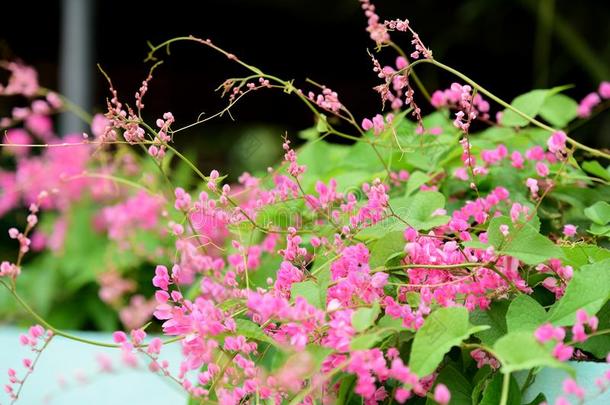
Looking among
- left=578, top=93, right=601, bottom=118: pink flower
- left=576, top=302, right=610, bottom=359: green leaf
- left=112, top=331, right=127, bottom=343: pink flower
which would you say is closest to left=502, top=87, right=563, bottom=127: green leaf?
left=578, top=93, right=601, bottom=118: pink flower

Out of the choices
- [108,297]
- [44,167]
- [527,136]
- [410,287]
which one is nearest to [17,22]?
[44,167]

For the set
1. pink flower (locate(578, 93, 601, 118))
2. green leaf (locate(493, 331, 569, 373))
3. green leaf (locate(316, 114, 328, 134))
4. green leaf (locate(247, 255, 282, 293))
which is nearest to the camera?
green leaf (locate(493, 331, 569, 373))

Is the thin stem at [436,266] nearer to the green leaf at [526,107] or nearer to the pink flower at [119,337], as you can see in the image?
the pink flower at [119,337]

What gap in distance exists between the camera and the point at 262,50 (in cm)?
527

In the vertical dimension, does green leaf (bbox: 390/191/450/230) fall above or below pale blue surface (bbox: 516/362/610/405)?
above

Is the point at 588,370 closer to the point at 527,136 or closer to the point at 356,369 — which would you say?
the point at 356,369

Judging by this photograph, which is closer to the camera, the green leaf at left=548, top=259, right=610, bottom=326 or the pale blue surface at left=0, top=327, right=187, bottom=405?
the green leaf at left=548, top=259, right=610, bottom=326

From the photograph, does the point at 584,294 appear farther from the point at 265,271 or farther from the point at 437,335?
the point at 265,271

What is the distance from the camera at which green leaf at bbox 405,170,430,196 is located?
0.99 meters

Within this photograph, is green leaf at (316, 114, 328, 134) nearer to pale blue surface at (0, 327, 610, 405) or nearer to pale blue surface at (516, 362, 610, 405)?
pale blue surface at (516, 362, 610, 405)

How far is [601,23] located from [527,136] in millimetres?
3480

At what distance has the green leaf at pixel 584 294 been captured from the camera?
68 cm

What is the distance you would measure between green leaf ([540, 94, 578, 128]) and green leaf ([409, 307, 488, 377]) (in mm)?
702

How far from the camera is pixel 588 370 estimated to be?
2.56ft
